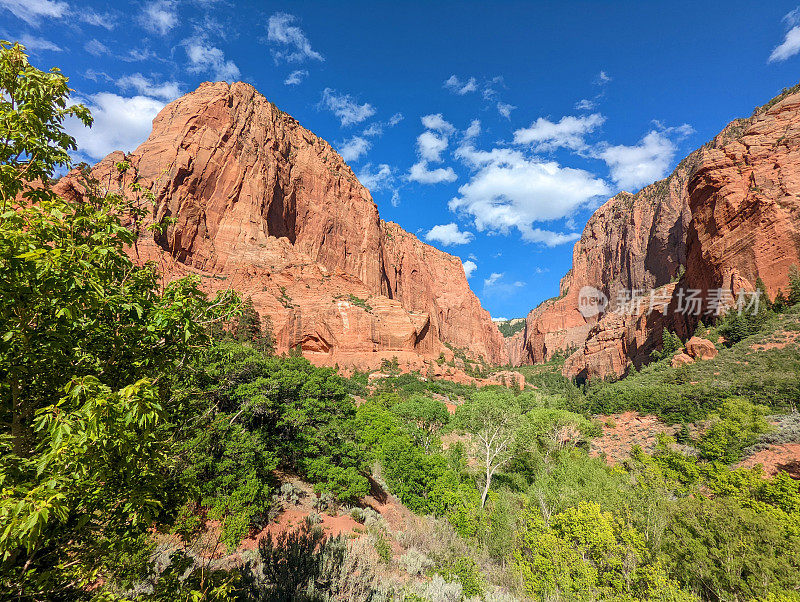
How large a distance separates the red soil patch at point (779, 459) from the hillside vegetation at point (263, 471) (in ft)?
3.14

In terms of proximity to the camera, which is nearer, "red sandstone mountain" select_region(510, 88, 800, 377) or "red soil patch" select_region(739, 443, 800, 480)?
"red soil patch" select_region(739, 443, 800, 480)

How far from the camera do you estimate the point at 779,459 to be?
1978 centimetres

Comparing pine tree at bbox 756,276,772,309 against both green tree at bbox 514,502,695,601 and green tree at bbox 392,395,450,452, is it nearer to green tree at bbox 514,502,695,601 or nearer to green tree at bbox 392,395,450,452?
green tree at bbox 392,395,450,452

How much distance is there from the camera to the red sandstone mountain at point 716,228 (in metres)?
40.3

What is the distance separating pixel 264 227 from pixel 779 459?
67.9 meters

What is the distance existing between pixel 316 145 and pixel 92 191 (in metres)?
95.4

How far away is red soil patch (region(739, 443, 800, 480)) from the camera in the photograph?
18828 millimetres

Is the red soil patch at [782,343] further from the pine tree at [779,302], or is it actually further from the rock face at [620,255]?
the rock face at [620,255]

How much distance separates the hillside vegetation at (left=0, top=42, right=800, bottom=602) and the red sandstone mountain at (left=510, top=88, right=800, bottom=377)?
9.33m

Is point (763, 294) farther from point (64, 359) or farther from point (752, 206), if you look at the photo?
point (64, 359)

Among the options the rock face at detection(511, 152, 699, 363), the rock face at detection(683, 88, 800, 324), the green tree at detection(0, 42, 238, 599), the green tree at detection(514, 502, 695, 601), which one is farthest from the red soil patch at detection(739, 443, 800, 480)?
the rock face at detection(511, 152, 699, 363)

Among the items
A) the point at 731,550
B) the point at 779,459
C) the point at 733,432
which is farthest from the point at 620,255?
the point at 731,550

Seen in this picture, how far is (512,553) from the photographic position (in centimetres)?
1415

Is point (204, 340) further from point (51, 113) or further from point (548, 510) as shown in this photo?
point (548, 510)
